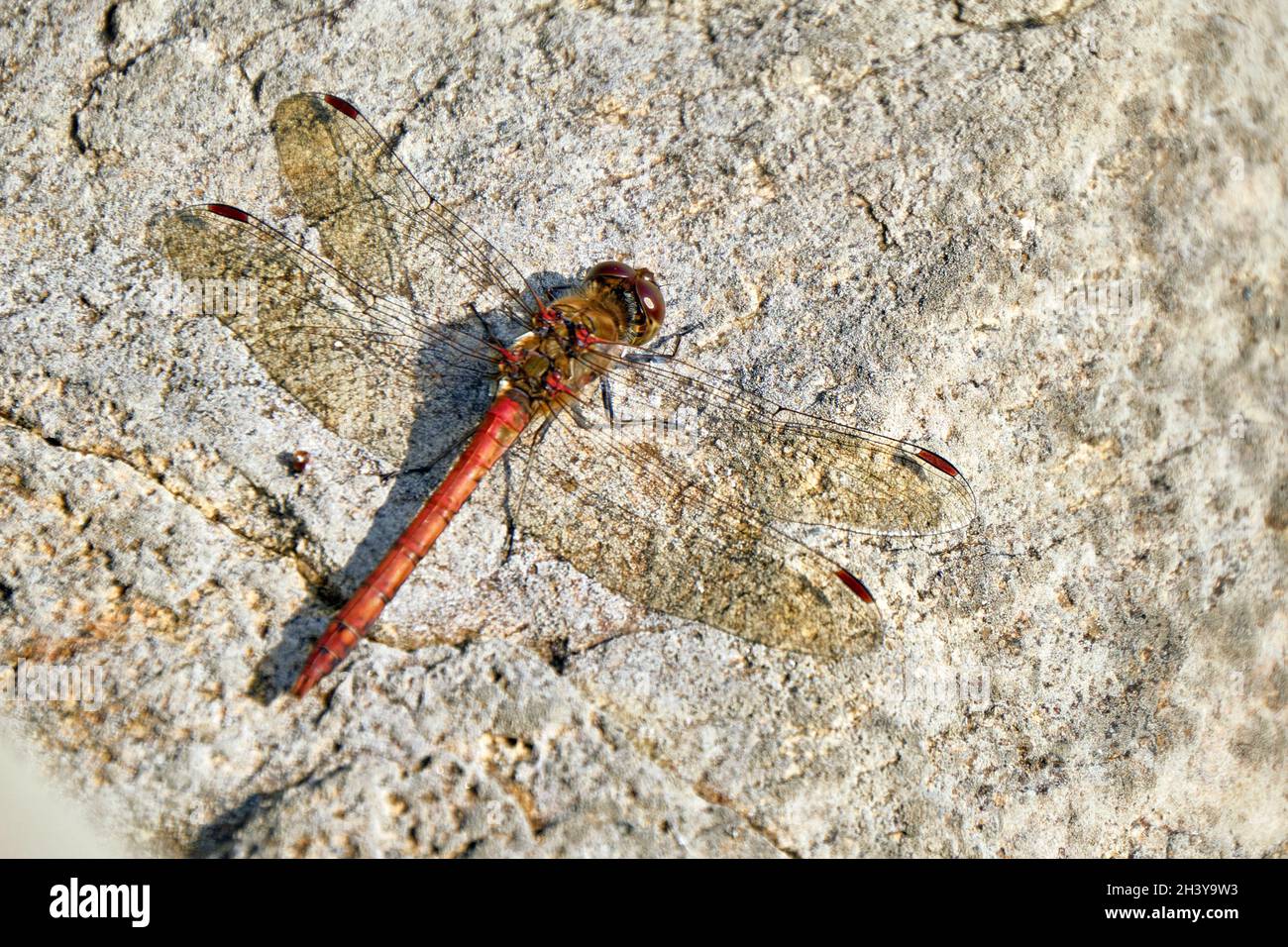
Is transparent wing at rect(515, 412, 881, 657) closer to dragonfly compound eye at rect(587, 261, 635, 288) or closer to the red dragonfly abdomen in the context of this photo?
the red dragonfly abdomen

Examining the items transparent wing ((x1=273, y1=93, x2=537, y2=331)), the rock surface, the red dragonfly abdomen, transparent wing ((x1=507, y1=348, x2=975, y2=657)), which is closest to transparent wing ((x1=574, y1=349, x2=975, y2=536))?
transparent wing ((x1=507, y1=348, x2=975, y2=657))

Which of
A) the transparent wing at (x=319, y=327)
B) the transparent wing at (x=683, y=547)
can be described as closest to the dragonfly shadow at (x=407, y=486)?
the transparent wing at (x=319, y=327)

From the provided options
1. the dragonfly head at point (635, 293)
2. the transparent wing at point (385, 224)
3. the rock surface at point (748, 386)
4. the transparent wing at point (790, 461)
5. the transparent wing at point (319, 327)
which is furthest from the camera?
the transparent wing at point (385, 224)

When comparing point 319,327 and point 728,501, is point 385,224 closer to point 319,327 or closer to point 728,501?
point 319,327

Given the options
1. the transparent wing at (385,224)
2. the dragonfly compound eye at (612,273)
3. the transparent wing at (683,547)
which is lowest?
the transparent wing at (683,547)

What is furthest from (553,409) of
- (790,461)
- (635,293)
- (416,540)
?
(790,461)

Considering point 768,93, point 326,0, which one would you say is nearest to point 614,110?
point 768,93

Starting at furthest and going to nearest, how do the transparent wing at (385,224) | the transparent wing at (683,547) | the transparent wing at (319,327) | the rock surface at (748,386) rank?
the transparent wing at (385,224) < the transparent wing at (319,327) < the transparent wing at (683,547) < the rock surface at (748,386)

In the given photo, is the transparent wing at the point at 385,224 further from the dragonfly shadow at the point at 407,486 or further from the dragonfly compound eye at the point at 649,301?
the dragonfly compound eye at the point at 649,301
